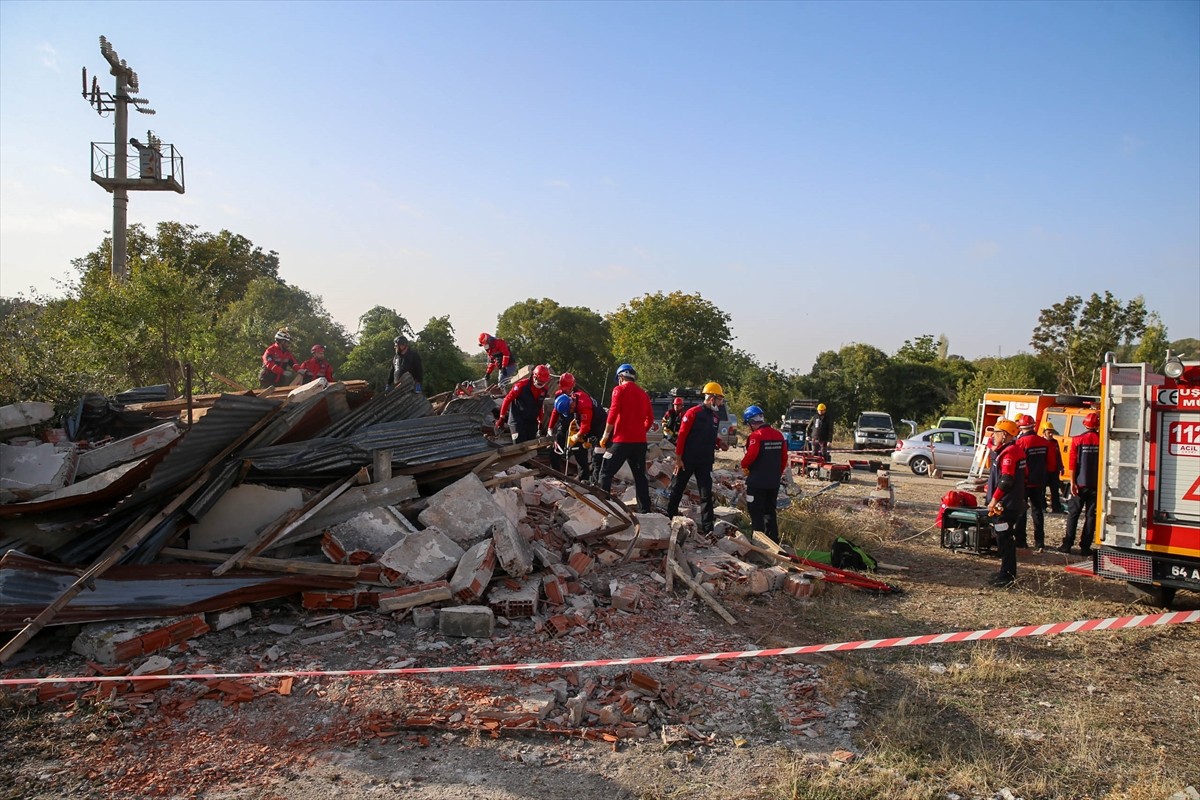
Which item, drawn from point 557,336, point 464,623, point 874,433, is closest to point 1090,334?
point 874,433

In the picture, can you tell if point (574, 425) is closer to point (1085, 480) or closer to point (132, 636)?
point (132, 636)

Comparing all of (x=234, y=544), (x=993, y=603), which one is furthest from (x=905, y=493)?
(x=234, y=544)

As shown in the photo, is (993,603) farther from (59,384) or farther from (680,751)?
(59,384)

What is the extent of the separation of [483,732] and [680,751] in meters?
1.03

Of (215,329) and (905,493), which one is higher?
(215,329)

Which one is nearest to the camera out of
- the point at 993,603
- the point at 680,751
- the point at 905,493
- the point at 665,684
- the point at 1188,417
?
the point at 680,751

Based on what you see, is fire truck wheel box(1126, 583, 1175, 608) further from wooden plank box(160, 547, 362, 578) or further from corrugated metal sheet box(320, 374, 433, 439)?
corrugated metal sheet box(320, 374, 433, 439)

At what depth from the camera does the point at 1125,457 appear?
6.76 m

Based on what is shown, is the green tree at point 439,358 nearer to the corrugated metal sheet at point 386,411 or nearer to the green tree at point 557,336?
the green tree at point 557,336

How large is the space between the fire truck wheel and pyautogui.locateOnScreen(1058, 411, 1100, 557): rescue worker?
2074 mm

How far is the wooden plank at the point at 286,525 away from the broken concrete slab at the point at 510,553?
129 cm

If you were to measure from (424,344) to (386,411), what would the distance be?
2146cm

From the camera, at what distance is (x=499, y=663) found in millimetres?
4836

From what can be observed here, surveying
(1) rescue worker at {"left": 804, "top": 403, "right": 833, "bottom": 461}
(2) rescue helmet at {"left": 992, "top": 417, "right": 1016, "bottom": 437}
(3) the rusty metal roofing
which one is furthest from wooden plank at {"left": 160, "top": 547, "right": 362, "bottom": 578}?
(1) rescue worker at {"left": 804, "top": 403, "right": 833, "bottom": 461}
